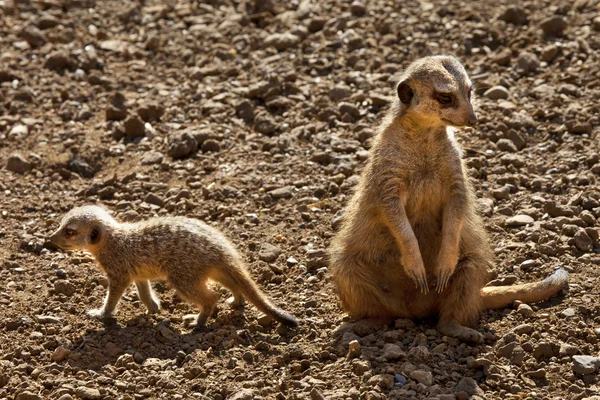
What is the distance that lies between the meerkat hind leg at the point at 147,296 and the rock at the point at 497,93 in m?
3.33

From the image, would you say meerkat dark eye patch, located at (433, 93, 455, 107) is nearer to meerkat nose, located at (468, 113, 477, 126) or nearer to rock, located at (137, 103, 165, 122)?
meerkat nose, located at (468, 113, 477, 126)

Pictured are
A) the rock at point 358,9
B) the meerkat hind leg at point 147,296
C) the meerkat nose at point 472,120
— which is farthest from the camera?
the rock at point 358,9

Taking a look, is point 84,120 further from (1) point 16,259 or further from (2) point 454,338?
(2) point 454,338

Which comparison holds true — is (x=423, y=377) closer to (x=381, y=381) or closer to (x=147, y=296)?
(x=381, y=381)

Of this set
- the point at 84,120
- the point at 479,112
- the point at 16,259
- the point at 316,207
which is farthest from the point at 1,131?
the point at 479,112

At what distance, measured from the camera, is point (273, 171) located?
7.34 meters

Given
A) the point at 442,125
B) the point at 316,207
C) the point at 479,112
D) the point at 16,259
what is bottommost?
the point at 16,259

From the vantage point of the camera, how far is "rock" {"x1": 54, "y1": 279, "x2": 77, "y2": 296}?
6086 millimetres

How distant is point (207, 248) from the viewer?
231 inches

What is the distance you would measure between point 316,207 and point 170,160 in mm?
1349

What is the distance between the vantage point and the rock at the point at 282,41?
885cm

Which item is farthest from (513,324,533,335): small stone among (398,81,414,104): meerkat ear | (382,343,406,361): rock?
(398,81,414,104): meerkat ear

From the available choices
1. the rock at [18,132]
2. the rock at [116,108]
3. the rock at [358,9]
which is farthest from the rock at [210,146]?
the rock at [358,9]

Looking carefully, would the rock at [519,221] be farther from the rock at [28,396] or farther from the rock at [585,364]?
the rock at [28,396]
